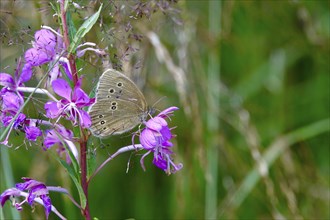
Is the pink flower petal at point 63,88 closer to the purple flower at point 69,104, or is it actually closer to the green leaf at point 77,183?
the purple flower at point 69,104

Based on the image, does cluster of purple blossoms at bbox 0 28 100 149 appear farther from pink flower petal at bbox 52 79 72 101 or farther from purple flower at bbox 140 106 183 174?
purple flower at bbox 140 106 183 174

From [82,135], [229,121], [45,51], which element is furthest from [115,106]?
[229,121]

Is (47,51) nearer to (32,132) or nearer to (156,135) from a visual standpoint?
(32,132)

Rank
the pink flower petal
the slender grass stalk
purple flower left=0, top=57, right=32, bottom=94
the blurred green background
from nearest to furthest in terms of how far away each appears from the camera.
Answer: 1. the pink flower petal
2. purple flower left=0, top=57, right=32, bottom=94
3. the blurred green background
4. the slender grass stalk

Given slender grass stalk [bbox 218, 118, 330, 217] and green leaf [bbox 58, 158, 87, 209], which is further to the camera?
slender grass stalk [bbox 218, 118, 330, 217]

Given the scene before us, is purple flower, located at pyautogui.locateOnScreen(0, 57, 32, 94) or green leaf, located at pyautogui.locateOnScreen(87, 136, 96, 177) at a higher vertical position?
purple flower, located at pyautogui.locateOnScreen(0, 57, 32, 94)

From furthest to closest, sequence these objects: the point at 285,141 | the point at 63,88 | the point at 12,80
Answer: the point at 285,141 < the point at 12,80 < the point at 63,88

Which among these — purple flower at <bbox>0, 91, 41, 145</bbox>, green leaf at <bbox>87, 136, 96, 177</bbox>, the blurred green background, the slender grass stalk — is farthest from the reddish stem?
the slender grass stalk
